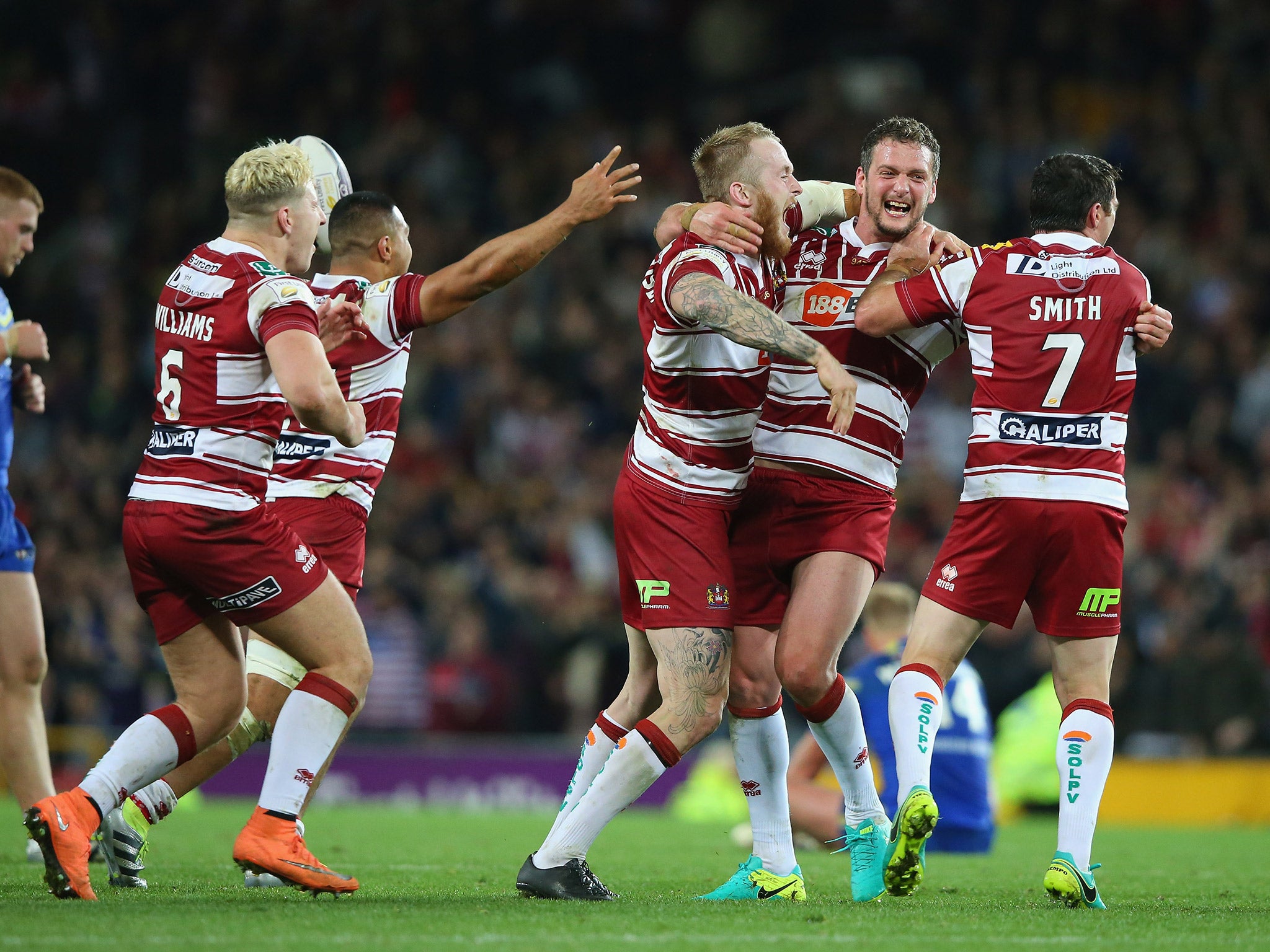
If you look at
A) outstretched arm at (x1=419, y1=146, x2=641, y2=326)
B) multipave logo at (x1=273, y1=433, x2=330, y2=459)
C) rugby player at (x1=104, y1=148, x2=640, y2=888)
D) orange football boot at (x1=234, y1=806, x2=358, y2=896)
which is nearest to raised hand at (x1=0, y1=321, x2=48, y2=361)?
rugby player at (x1=104, y1=148, x2=640, y2=888)

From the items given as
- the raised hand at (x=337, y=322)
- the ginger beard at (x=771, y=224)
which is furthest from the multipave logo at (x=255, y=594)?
the ginger beard at (x=771, y=224)

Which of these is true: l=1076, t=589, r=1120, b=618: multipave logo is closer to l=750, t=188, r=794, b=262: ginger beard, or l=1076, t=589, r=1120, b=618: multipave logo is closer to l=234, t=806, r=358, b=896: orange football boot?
l=750, t=188, r=794, b=262: ginger beard

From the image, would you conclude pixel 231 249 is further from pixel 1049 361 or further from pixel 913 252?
pixel 1049 361

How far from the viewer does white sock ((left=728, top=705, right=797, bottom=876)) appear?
604 cm

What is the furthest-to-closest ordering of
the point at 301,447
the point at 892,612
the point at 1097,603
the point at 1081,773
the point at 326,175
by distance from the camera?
the point at 892,612
the point at 326,175
the point at 301,447
the point at 1097,603
the point at 1081,773

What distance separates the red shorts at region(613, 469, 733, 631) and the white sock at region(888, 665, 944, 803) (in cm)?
70

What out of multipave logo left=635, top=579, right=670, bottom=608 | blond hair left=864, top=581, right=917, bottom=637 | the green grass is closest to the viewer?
the green grass

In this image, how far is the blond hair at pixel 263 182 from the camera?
19.5ft

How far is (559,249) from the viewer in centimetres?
1969

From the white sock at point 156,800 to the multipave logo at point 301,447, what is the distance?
1481 mm

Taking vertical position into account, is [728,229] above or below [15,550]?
above

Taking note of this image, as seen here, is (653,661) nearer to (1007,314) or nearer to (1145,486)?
(1007,314)

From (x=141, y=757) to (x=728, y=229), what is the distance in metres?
2.93

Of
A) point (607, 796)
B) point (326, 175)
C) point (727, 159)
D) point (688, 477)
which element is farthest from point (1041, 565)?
point (326, 175)
